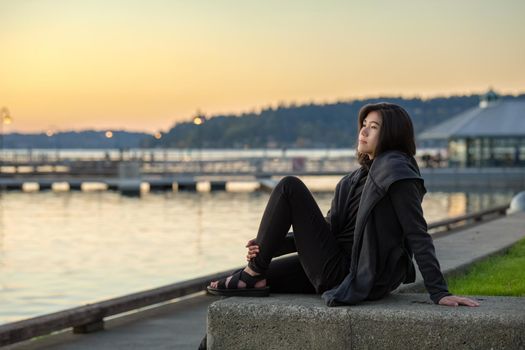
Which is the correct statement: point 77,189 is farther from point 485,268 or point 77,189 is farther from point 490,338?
point 490,338

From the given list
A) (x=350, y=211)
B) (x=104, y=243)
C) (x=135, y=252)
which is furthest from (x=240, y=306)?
(x=104, y=243)

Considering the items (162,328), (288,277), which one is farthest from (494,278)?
(288,277)

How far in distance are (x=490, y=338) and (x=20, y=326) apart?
4019 millimetres

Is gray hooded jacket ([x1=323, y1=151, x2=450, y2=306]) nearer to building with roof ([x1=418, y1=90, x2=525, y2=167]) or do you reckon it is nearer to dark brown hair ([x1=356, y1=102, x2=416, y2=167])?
dark brown hair ([x1=356, y1=102, x2=416, y2=167])

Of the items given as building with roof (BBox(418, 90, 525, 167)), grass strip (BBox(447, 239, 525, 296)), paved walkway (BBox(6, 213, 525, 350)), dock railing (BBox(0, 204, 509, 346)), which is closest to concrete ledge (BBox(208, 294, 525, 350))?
paved walkway (BBox(6, 213, 525, 350))

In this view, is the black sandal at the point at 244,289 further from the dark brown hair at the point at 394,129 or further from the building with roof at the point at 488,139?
the building with roof at the point at 488,139

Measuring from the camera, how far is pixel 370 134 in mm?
5180

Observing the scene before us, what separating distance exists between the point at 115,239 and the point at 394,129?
2360 centimetres

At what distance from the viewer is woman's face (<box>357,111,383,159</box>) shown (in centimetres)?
→ 515

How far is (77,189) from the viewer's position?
55438 mm

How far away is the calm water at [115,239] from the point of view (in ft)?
57.4

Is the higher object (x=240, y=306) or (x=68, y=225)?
(x=240, y=306)

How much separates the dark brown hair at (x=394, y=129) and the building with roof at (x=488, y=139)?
185 feet

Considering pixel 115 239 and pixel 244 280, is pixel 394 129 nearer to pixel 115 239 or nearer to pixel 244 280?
pixel 244 280
